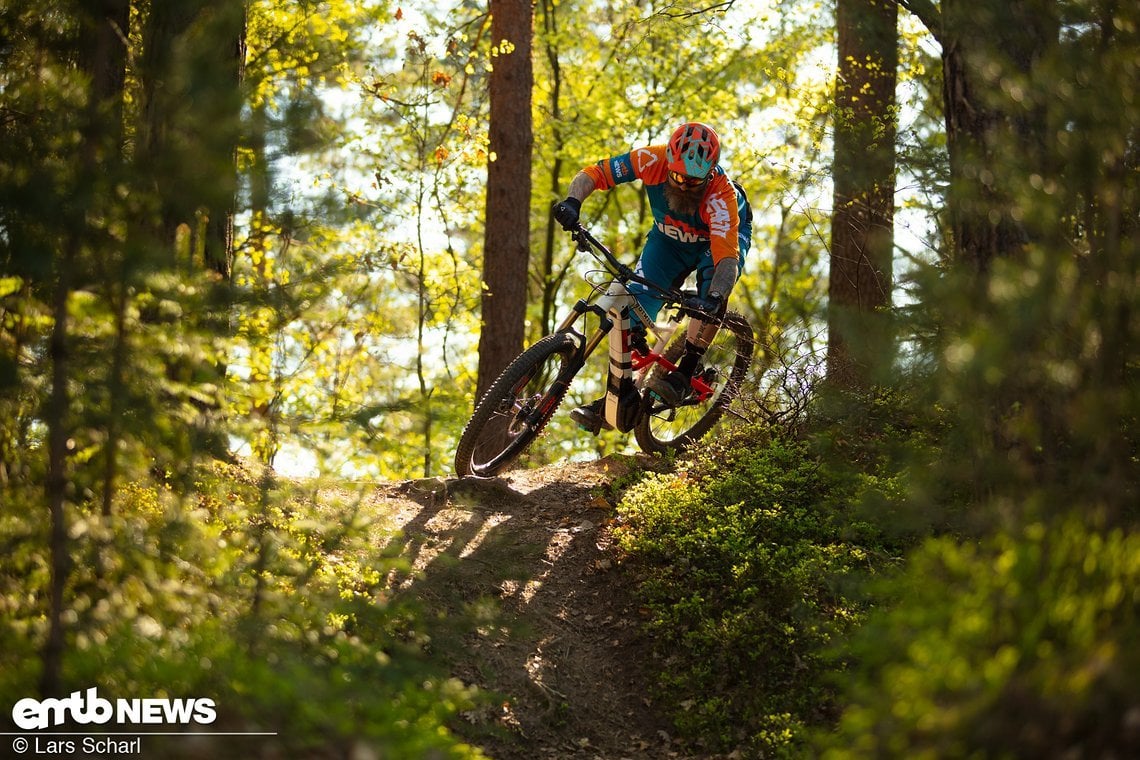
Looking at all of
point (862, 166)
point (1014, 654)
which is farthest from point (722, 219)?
point (1014, 654)

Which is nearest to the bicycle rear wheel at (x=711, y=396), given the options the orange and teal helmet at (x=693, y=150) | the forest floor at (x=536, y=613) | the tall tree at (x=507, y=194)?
the forest floor at (x=536, y=613)

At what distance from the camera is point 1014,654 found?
8.36ft

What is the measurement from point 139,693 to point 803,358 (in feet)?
20.0

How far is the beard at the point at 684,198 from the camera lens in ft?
23.5

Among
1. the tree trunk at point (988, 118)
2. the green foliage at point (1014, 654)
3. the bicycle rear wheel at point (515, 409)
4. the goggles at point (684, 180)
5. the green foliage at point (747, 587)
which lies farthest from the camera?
the goggles at point (684, 180)

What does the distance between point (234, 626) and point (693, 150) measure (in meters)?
4.47

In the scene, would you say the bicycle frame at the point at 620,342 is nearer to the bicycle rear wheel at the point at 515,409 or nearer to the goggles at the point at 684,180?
the bicycle rear wheel at the point at 515,409

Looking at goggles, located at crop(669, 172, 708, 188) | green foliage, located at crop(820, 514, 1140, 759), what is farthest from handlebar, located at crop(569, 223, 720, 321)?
green foliage, located at crop(820, 514, 1140, 759)

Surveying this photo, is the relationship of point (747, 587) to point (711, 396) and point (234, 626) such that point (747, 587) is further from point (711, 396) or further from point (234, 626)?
point (234, 626)

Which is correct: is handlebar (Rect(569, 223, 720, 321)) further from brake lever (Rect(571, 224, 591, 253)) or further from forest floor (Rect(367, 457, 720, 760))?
forest floor (Rect(367, 457, 720, 760))

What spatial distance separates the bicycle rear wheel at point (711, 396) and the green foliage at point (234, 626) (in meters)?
3.97

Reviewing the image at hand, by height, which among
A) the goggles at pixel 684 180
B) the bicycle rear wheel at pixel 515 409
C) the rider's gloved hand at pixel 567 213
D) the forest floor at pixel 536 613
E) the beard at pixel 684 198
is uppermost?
the goggles at pixel 684 180

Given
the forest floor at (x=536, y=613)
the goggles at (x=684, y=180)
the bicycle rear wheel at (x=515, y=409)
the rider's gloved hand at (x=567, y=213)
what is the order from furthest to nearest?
the goggles at (x=684, y=180) < the bicycle rear wheel at (x=515, y=409) < the rider's gloved hand at (x=567, y=213) < the forest floor at (x=536, y=613)

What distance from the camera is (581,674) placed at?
594cm
